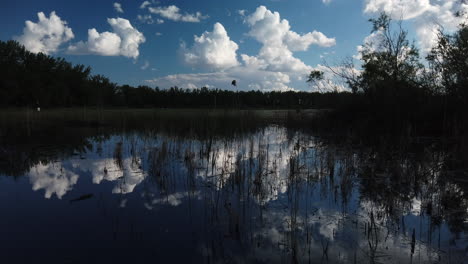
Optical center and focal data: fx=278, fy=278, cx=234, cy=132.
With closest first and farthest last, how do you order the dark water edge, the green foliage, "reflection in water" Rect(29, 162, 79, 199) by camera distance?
the dark water edge → "reflection in water" Rect(29, 162, 79, 199) → the green foliage

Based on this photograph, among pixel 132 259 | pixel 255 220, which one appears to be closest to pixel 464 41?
pixel 255 220

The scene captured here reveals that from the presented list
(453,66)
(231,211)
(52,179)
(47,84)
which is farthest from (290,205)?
(47,84)

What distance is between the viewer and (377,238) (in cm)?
321

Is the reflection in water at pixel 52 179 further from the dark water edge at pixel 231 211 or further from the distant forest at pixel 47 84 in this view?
the distant forest at pixel 47 84

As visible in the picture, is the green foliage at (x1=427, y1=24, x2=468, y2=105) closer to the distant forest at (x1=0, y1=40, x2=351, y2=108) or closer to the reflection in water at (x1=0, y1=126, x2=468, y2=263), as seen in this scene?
the reflection in water at (x1=0, y1=126, x2=468, y2=263)

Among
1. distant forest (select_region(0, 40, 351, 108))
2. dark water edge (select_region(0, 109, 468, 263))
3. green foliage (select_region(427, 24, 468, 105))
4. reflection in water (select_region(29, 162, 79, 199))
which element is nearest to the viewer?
dark water edge (select_region(0, 109, 468, 263))

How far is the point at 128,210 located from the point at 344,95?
16045mm

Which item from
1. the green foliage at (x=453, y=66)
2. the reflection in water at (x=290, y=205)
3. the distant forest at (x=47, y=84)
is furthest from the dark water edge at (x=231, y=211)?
the distant forest at (x=47, y=84)

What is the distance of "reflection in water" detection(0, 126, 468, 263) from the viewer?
3.00 metres

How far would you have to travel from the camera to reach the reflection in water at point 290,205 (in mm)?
2996

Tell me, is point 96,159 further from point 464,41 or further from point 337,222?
point 464,41

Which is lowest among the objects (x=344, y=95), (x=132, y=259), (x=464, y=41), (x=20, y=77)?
(x=132, y=259)

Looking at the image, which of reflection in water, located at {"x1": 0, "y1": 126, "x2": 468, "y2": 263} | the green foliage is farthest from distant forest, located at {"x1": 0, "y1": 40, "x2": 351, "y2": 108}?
reflection in water, located at {"x1": 0, "y1": 126, "x2": 468, "y2": 263}

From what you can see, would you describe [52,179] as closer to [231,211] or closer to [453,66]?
[231,211]
